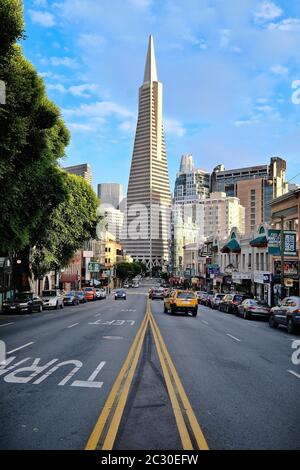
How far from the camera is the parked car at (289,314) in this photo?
71.7ft

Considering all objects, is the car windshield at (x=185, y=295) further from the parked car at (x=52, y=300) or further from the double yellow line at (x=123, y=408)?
the double yellow line at (x=123, y=408)

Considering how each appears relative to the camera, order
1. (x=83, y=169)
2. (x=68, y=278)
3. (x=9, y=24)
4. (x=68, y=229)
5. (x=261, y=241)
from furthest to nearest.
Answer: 1. (x=83, y=169)
2. (x=68, y=278)
3. (x=261, y=241)
4. (x=68, y=229)
5. (x=9, y=24)

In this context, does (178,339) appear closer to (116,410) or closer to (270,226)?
(116,410)

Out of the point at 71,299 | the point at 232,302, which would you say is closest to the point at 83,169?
the point at 71,299

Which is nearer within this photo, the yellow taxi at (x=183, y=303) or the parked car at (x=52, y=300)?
the yellow taxi at (x=183, y=303)

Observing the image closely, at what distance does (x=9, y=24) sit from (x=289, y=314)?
16.7m

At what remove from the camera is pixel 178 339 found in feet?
55.4

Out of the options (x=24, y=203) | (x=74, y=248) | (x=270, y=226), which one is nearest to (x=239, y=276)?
(x=270, y=226)

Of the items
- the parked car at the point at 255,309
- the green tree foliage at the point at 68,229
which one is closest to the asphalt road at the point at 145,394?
the parked car at the point at 255,309

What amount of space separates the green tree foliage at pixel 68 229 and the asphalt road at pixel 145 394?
24.6m

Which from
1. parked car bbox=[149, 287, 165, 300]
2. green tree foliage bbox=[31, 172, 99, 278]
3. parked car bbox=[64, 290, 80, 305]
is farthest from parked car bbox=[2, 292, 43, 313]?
parked car bbox=[149, 287, 165, 300]

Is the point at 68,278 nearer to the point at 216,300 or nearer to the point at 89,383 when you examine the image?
the point at 216,300

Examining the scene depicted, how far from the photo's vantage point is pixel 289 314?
2258 centimetres

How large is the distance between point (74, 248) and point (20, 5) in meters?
28.3
